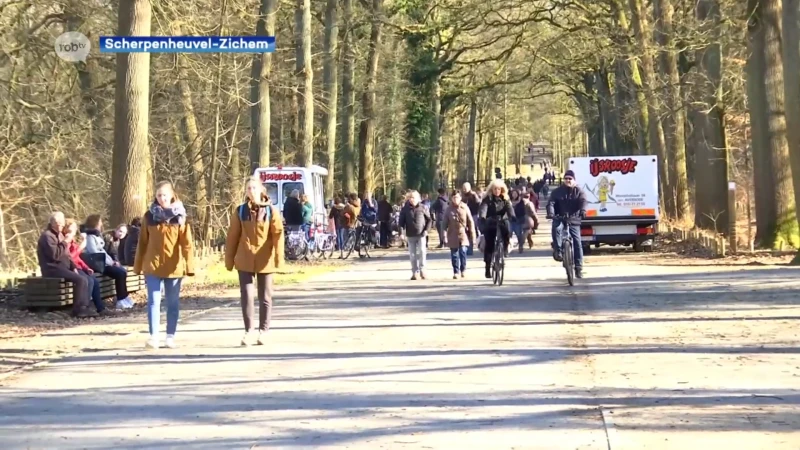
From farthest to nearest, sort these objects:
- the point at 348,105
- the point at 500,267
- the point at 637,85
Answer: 1. the point at 348,105
2. the point at 637,85
3. the point at 500,267

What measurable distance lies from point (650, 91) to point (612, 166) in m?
2.78

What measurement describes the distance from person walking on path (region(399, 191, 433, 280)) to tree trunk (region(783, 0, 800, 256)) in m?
6.97

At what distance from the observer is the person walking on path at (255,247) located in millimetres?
12789

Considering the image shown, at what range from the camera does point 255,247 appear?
12.8 m

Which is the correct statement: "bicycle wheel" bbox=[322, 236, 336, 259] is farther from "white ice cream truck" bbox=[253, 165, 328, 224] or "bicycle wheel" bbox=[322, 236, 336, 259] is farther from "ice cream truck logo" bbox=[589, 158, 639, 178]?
"ice cream truck logo" bbox=[589, 158, 639, 178]

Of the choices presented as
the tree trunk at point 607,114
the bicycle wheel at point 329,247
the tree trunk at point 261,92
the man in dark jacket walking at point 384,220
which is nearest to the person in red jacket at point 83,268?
the tree trunk at point 261,92

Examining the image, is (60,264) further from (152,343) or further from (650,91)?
(650,91)

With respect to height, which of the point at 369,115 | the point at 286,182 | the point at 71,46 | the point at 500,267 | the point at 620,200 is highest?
the point at 369,115

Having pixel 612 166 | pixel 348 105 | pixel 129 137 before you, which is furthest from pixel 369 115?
pixel 129 137

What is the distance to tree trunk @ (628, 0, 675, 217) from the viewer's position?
3483 centimetres

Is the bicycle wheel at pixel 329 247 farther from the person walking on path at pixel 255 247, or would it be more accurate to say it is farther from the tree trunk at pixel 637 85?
the person walking on path at pixel 255 247

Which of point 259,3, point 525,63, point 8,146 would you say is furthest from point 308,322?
point 525,63

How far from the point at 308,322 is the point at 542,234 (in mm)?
30911

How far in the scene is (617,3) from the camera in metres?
38.4
